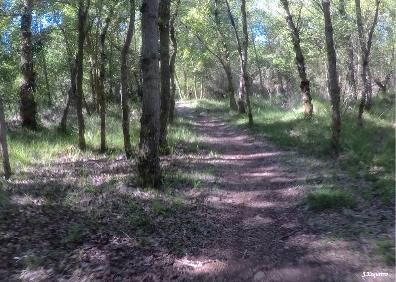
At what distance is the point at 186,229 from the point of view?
21.4 ft

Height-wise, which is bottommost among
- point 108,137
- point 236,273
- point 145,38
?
point 236,273

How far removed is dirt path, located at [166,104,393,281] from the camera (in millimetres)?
4871

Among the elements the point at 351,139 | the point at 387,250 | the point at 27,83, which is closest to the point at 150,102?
the point at 387,250

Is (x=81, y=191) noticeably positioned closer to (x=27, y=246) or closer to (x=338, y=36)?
(x=27, y=246)

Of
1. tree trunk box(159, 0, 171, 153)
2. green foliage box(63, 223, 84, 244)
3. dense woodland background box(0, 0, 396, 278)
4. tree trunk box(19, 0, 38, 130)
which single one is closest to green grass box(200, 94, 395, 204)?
dense woodland background box(0, 0, 396, 278)

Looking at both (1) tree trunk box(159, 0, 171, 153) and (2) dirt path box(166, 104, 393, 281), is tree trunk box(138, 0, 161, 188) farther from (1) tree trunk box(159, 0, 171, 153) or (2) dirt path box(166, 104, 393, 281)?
(1) tree trunk box(159, 0, 171, 153)

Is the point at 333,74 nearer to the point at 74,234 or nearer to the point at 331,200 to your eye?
the point at 331,200

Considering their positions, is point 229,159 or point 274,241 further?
point 229,159

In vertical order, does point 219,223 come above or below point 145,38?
below

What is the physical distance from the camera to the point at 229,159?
12086 millimetres

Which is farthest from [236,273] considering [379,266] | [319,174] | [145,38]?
[145,38]

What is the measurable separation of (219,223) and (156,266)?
177cm

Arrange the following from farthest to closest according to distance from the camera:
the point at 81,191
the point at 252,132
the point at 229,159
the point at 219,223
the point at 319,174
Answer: the point at 252,132 < the point at 229,159 < the point at 319,174 < the point at 81,191 < the point at 219,223

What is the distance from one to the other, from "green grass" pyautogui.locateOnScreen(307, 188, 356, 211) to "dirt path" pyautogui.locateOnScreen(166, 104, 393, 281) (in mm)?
256
